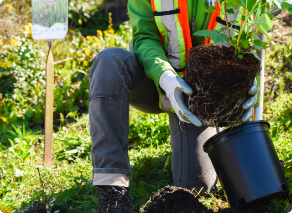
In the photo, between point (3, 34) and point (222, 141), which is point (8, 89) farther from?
point (222, 141)

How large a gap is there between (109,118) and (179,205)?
582mm

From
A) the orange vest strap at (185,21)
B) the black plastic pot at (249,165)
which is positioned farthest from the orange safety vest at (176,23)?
the black plastic pot at (249,165)

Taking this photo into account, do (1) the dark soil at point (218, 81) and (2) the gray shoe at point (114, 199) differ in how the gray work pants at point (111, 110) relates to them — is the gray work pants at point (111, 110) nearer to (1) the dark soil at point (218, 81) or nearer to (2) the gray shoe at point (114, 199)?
(2) the gray shoe at point (114, 199)

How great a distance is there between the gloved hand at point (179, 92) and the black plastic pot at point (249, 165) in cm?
18

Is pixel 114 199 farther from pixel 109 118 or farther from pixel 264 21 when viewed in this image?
pixel 264 21

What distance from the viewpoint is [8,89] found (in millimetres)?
3234

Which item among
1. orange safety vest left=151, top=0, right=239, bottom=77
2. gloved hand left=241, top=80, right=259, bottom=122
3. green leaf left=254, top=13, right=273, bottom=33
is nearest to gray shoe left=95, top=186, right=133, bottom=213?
gloved hand left=241, top=80, right=259, bottom=122

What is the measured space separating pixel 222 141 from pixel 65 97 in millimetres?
2359

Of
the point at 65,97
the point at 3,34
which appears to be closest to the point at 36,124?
the point at 65,97

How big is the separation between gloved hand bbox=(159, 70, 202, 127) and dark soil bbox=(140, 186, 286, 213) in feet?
1.36

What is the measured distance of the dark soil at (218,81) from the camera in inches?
51.1

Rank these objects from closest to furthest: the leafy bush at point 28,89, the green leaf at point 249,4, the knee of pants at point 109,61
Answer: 1. the green leaf at point 249,4
2. the knee of pants at point 109,61
3. the leafy bush at point 28,89

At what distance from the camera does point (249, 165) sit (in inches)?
54.1

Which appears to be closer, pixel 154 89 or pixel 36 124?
pixel 154 89
